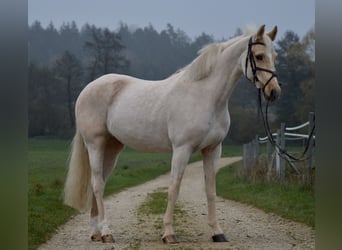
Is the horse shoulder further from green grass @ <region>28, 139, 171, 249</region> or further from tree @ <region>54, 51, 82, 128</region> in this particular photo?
green grass @ <region>28, 139, 171, 249</region>

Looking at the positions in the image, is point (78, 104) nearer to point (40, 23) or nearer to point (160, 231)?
point (40, 23)

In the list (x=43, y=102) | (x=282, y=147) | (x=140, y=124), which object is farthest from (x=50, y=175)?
(x=282, y=147)

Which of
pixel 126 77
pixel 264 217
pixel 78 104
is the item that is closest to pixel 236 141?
pixel 264 217

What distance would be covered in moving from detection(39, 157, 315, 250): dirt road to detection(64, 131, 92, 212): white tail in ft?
0.94

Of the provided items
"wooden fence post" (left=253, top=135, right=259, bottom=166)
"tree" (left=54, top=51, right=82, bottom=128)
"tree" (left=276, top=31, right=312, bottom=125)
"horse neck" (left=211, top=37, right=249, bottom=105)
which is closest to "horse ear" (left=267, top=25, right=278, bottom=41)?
"horse neck" (left=211, top=37, right=249, bottom=105)

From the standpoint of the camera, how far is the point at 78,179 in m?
5.05

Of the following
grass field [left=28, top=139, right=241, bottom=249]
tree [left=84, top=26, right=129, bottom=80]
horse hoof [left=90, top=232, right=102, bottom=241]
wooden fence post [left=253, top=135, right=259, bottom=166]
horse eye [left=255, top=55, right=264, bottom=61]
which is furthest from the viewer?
wooden fence post [left=253, top=135, right=259, bottom=166]

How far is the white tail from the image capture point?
16.4 feet

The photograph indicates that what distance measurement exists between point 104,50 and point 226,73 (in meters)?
1.48

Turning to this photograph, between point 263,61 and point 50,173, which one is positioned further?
point 50,173

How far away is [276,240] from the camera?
14.6 ft

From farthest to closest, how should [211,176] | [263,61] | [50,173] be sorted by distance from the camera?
[50,173], [211,176], [263,61]

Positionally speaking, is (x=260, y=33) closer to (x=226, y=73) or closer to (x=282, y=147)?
(x=226, y=73)

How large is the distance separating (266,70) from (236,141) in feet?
4.03
